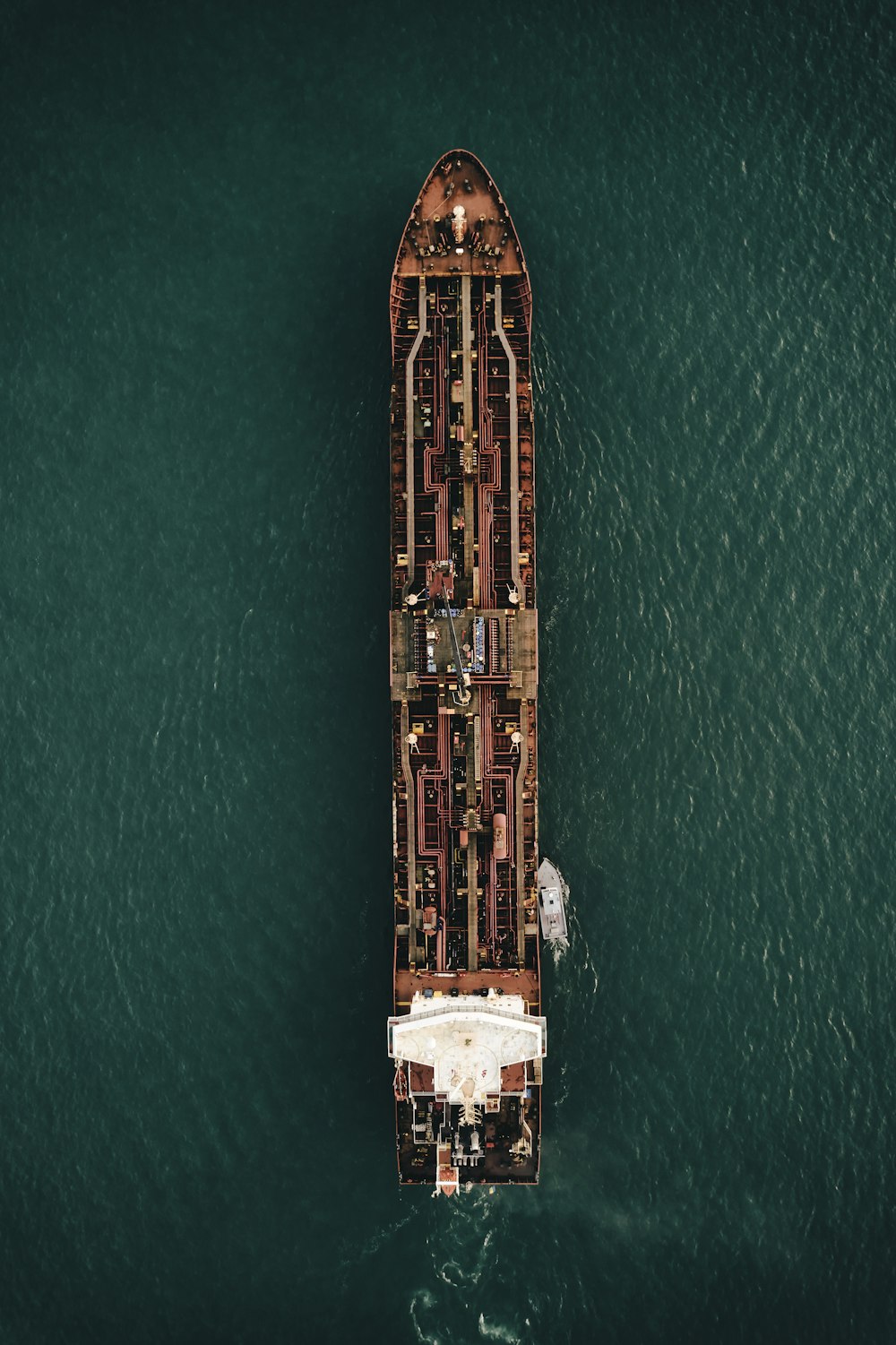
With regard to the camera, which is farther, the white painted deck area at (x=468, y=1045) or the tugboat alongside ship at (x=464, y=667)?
the tugboat alongside ship at (x=464, y=667)

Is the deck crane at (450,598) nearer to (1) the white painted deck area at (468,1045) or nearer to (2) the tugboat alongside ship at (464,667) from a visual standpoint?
(2) the tugboat alongside ship at (464,667)

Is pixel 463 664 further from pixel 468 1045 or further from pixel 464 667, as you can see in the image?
pixel 468 1045

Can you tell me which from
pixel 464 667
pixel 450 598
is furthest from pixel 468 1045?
pixel 450 598

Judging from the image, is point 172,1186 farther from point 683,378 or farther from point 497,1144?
point 683,378

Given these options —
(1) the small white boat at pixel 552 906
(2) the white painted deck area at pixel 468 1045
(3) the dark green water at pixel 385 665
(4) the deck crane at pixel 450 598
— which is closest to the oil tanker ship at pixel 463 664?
(4) the deck crane at pixel 450 598

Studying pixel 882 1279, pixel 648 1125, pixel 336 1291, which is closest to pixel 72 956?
pixel 336 1291
